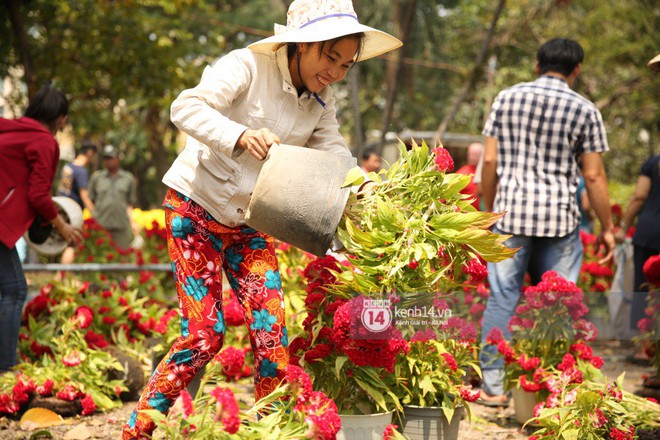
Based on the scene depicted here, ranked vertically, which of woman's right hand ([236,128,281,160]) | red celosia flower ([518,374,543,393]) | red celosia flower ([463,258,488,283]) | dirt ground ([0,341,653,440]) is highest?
woman's right hand ([236,128,281,160])

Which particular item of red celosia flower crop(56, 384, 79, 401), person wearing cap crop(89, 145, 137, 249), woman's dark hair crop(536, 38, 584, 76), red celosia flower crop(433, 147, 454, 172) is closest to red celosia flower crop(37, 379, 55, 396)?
red celosia flower crop(56, 384, 79, 401)

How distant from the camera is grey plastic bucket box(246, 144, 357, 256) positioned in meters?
3.29

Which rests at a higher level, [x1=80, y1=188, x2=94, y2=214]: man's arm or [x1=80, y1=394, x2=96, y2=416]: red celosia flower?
[x1=80, y1=188, x2=94, y2=214]: man's arm

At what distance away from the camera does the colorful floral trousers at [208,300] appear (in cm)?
346

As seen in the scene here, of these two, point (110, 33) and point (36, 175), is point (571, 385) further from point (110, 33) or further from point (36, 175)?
point (110, 33)

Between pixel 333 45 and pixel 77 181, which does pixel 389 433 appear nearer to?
pixel 333 45

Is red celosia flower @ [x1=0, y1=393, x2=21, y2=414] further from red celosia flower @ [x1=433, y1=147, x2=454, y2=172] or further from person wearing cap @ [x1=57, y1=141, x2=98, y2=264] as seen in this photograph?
person wearing cap @ [x1=57, y1=141, x2=98, y2=264]

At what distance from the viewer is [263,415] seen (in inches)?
131

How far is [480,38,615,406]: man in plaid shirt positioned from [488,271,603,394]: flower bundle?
0.38 meters

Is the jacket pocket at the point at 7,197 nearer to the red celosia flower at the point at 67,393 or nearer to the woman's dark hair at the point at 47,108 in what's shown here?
the woman's dark hair at the point at 47,108

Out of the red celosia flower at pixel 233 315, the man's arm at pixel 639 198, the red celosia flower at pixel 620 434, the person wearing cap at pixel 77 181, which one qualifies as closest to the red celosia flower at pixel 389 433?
the red celosia flower at pixel 620 434

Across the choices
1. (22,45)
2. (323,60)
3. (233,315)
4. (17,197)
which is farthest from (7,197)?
(22,45)

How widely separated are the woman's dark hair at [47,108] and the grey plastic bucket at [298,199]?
2749mm

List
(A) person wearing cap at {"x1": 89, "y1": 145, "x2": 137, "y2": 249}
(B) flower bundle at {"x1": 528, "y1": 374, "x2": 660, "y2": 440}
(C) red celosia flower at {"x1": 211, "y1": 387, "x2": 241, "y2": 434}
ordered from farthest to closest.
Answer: (A) person wearing cap at {"x1": 89, "y1": 145, "x2": 137, "y2": 249}
(B) flower bundle at {"x1": 528, "y1": 374, "x2": 660, "y2": 440}
(C) red celosia flower at {"x1": 211, "y1": 387, "x2": 241, "y2": 434}
